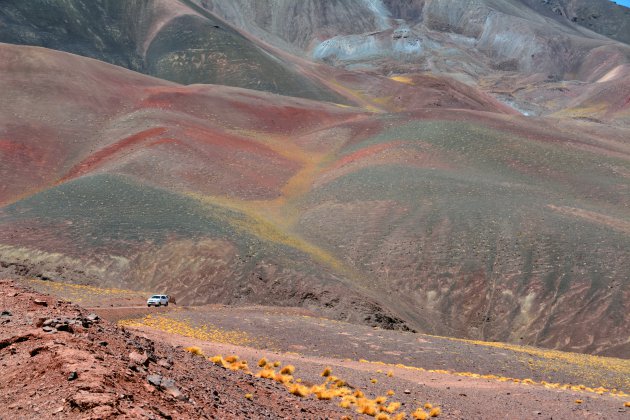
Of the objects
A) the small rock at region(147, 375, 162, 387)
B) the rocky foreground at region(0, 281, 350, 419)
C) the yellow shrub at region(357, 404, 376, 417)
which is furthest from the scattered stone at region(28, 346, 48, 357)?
the yellow shrub at region(357, 404, 376, 417)

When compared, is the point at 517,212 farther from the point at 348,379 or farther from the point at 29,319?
the point at 29,319

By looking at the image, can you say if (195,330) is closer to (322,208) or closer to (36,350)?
(36,350)

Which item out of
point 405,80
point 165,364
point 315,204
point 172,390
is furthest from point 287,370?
point 405,80

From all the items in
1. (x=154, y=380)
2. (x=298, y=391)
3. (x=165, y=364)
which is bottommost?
(x=298, y=391)

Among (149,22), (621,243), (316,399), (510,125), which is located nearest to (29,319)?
(316,399)

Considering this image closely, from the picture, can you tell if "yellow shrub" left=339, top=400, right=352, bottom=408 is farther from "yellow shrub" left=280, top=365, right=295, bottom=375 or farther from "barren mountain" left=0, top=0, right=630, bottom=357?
"barren mountain" left=0, top=0, right=630, bottom=357

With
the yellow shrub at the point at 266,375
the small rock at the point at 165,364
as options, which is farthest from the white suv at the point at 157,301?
the small rock at the point at 165,364

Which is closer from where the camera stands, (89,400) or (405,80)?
(89,400)
